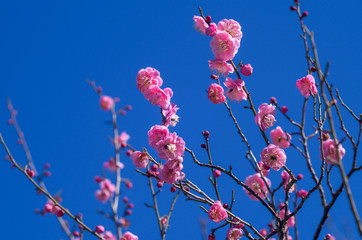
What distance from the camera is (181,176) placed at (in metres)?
1.96

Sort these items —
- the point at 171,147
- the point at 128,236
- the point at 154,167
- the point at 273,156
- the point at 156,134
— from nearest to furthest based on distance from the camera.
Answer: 1. the point at 171,147
2. the point at 156,134
3. the point at 273,156
4. the point at 154,167
5. the point at 128,236

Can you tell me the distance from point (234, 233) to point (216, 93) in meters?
0.90

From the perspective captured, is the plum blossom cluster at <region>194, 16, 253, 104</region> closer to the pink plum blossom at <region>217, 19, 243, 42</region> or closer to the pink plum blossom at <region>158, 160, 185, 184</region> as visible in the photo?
the pink plum blossom at <region>217, 19, 243, 42</region>

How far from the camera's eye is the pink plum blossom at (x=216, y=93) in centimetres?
223

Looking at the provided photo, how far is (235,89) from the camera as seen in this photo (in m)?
2.19

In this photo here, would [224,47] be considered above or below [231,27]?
below

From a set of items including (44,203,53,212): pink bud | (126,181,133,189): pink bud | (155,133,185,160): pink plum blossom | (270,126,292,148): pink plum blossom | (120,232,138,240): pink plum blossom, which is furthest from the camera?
(126,181,133,189): pink bud

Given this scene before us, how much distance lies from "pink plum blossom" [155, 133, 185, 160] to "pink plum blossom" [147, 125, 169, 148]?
70mm

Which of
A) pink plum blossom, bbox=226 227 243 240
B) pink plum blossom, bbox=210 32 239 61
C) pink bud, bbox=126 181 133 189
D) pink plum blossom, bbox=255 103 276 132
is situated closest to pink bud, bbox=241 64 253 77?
pink plum blossom, bbox=210 32 239 61

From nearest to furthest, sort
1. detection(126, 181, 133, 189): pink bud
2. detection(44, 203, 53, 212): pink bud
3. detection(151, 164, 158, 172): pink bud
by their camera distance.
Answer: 1. detection(151, 164, 158, 172): pink bud
2. detection(44, 203, 53, 212): pink bud
3. detection(126, 181, 133, 189): pink bud

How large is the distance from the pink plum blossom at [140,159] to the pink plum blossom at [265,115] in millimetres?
758

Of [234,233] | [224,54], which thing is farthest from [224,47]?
[234,233]

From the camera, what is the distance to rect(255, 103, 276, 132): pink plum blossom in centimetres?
210

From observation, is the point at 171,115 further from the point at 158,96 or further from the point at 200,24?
the point at 200,24
